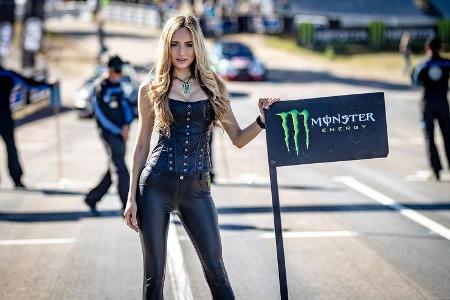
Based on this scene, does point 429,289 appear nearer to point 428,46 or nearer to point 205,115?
point 205,115

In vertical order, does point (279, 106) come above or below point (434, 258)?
above

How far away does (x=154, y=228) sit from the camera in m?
5.06

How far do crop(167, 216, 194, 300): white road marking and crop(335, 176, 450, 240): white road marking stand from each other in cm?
286

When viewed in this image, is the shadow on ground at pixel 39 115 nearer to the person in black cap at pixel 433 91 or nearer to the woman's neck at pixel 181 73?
the person in black cap at pixel 433 91

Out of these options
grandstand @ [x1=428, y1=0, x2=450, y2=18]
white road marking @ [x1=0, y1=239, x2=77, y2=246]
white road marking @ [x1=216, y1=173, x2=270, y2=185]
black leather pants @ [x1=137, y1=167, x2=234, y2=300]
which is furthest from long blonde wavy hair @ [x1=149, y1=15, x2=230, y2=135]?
grandstand @ [x1=428, y1=0, x2=450, y2=18]

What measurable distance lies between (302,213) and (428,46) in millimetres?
3594

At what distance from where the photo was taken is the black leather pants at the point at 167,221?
16.6 ft

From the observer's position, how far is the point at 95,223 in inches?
396

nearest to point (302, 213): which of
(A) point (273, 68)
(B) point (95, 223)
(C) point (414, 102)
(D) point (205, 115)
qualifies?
(B) point (95, 223)

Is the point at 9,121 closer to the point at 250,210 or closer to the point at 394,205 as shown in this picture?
the point at 250,210

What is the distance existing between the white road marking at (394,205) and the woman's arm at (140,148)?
15.1ft

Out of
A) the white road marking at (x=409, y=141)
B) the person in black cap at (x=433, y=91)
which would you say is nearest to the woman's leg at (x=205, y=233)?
the person in black cap at (x=433, y=91)

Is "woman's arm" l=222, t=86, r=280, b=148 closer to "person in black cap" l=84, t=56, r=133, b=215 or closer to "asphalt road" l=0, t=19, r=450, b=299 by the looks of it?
"asphalt road" l=0, t=19, r=450, b=299

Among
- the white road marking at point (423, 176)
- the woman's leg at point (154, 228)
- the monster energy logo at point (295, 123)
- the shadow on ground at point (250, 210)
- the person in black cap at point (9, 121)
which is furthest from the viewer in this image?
the white road marking at point (423, 176)
